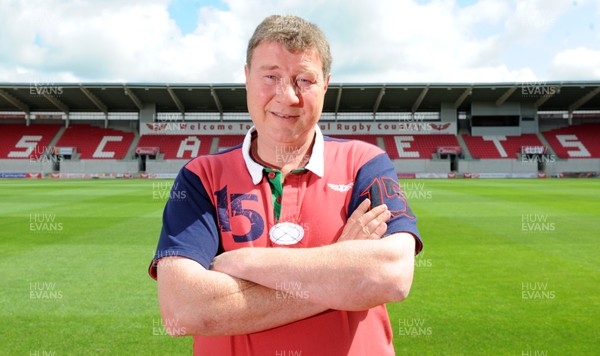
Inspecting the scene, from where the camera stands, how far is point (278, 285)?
1.78m

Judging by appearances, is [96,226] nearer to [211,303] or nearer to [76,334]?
[76,334]

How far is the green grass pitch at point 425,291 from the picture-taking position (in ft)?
13.7

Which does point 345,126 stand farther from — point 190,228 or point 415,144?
point 190,228

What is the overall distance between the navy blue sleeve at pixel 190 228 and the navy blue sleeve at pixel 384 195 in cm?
65

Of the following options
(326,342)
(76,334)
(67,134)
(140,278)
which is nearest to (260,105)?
(326,342)

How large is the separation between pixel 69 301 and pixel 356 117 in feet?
150
